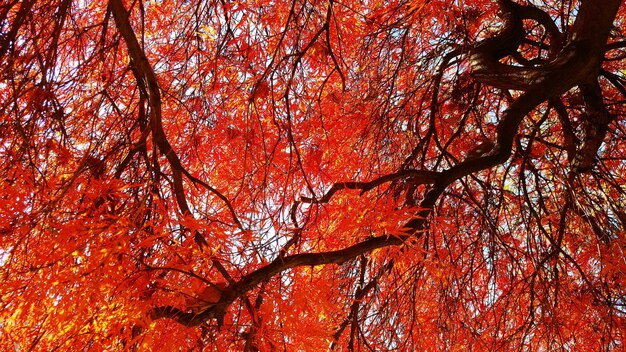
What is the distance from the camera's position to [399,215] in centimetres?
227

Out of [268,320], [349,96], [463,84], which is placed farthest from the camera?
[349,96]

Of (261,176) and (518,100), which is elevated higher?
(261,176)

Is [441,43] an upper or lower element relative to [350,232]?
upper

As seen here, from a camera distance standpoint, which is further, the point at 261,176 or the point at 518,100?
the point at 261,176

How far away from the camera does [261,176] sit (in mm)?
3309

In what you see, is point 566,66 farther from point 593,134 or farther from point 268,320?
point 268,320

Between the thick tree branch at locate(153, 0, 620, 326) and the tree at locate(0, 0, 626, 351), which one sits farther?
the thick tree branch at locate(153, 0, 620, 326)

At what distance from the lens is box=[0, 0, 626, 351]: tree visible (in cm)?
194

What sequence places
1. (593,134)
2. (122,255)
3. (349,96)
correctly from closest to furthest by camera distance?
1. (122,255)
2. (593,134)
3. (349,96)

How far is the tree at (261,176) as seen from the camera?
76.5 inches

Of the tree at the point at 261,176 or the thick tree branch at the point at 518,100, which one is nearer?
the tree at the point at 261,176

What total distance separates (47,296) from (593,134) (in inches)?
94.3


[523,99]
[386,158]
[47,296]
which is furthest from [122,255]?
[386,158]

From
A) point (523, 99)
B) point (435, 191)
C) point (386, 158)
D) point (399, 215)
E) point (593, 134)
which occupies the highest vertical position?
point (386, 158)
